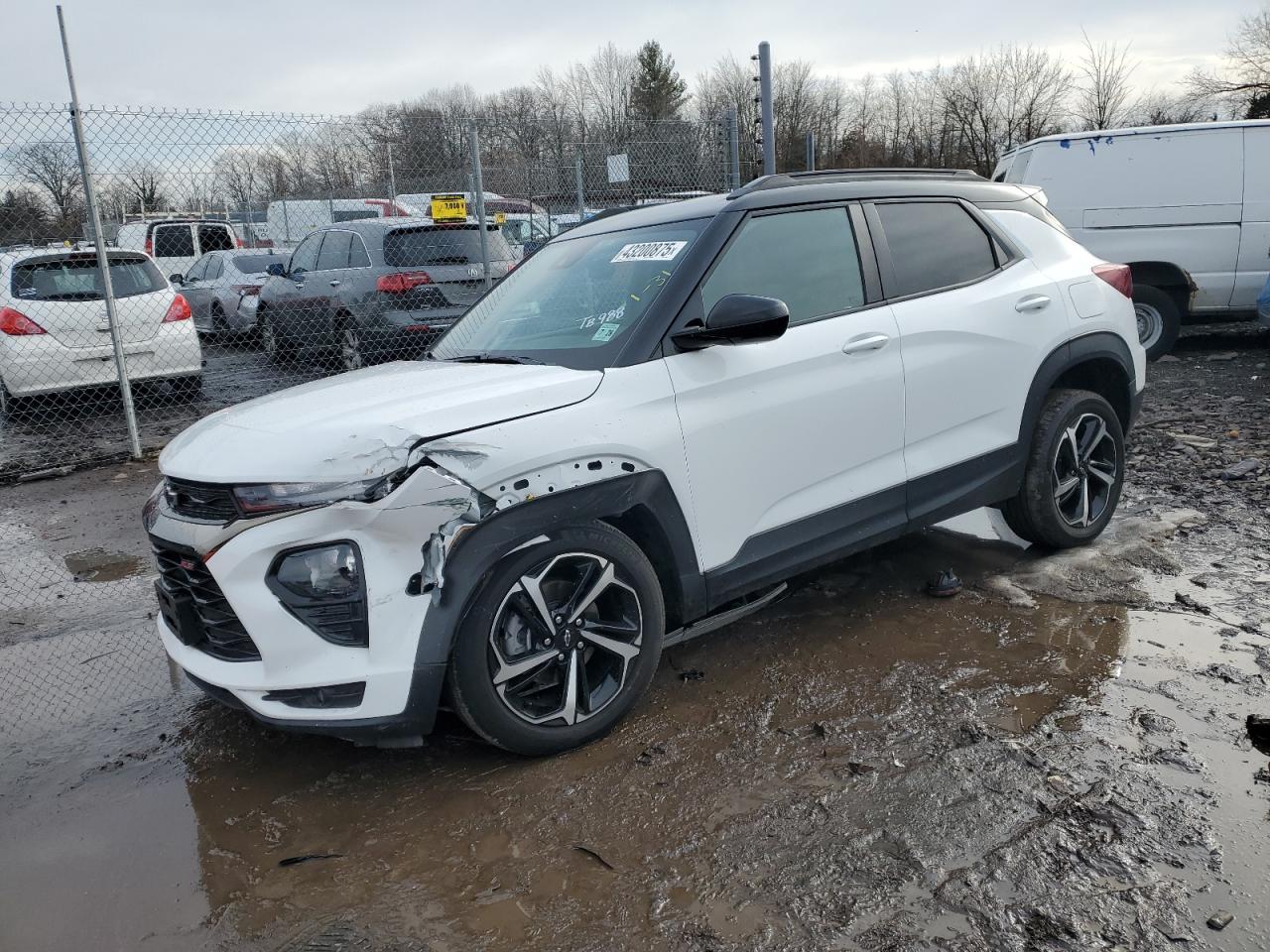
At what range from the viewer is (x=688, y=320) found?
10.8 ft

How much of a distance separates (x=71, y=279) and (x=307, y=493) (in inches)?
301

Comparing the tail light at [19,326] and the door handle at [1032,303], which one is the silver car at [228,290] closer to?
the tail light at [19,326]

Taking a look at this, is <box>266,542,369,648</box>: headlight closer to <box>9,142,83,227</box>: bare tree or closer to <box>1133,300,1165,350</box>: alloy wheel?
<box>9,142,83,227</box>: bare tree

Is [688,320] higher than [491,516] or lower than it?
higher

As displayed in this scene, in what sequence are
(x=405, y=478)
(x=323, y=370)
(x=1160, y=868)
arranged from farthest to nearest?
(x=323, y=370)
(x=405, y=478)
(x=1160, y=868)

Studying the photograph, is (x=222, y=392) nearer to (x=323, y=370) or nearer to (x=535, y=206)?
(x=323, y=370)

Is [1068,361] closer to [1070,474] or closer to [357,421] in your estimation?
[1070,474]

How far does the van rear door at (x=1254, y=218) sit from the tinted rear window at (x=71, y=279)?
10.3m

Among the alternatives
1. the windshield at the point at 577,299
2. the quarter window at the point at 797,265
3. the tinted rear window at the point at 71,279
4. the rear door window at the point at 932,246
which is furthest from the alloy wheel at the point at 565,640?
the tinted rear window at the point at 71,279

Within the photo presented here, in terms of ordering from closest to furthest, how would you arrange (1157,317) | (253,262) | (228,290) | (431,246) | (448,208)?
(431,246)
(448,208)
(1157,317)
(228,290)
(253,262)

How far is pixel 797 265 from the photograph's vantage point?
362 cm

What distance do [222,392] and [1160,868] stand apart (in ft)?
33.3

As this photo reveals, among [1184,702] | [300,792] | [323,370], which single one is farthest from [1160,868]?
[323,370]

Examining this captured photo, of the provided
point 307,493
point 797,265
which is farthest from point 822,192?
point 307,493
